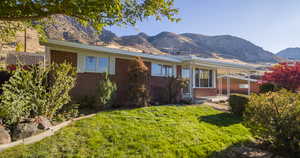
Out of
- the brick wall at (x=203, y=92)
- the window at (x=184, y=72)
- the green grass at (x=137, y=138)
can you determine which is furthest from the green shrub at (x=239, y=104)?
the window at (x=184, y=72)

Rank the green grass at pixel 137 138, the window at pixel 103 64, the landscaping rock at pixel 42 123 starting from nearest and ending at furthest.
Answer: the green grass at pixel 137 138, the landscaping rock at pixel 42 123, the window at pixel 103 64

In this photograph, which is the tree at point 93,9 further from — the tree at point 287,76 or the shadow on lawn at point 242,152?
the tree at point 287,76

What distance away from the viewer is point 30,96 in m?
4.84

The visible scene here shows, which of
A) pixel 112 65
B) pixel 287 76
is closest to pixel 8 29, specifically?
pixel 112 65

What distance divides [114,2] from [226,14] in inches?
481

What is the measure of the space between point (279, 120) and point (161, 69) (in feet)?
26.2

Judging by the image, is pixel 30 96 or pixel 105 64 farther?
pixel 105 64

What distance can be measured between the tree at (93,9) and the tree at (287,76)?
10.5m

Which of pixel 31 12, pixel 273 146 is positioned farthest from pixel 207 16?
pixel 31 12

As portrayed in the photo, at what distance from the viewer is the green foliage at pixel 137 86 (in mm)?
7680

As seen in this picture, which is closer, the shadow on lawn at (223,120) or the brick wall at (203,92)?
the shadow on lawn at (223,120)

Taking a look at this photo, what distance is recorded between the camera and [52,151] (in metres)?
3.35

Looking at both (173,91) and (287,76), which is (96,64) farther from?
(287,76)

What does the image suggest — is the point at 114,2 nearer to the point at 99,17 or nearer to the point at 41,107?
the point at 99,17
